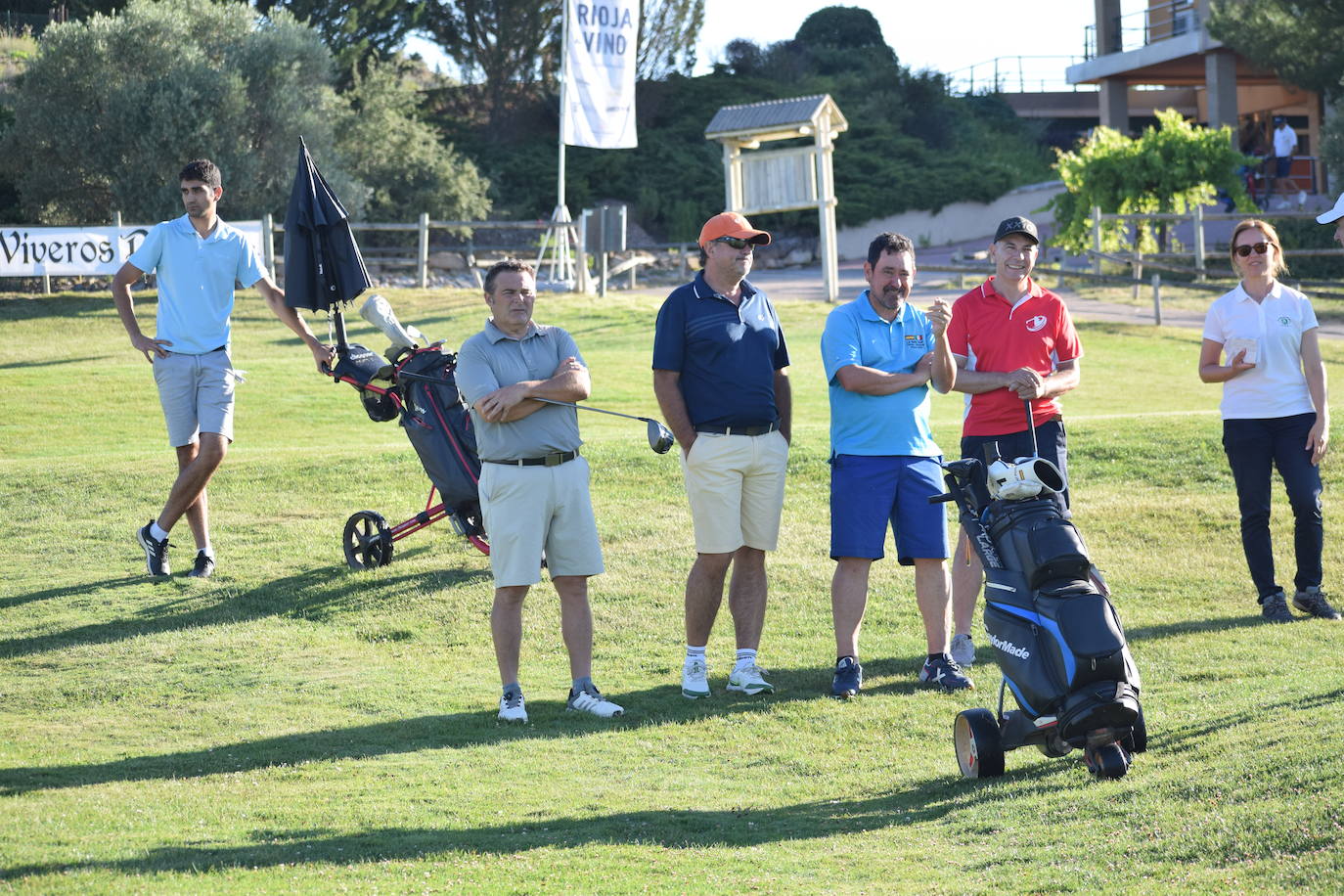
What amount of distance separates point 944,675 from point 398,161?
30065 millimetres

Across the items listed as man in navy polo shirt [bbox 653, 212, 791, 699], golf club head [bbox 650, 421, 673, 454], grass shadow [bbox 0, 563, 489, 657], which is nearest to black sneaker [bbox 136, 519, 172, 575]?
grass shadow [bbox 0, 563, 489, 657]

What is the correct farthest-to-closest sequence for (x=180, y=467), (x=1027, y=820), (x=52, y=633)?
(x=180, y=467)
(x=52, y=633)
(x=1027, y=820)

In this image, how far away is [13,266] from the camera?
23500 mm

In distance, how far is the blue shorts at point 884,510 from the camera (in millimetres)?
7105

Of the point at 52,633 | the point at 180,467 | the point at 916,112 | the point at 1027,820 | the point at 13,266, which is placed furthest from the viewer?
the point at 916,112

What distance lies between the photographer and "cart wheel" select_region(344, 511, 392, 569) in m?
9.52

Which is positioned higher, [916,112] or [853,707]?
[916,112]

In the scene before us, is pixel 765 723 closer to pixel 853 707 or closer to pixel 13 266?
pixel 853 707

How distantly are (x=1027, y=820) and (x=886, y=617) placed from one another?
3520 millimetres

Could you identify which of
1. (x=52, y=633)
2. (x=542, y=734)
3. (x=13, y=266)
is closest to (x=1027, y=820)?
Answer: (x=542, y=734)

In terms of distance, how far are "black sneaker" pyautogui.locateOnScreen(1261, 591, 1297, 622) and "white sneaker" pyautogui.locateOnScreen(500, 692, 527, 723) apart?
4013 millimetres

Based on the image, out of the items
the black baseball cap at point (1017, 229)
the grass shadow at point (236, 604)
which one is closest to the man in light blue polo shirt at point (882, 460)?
the black baseball cap at point (1017, 229)

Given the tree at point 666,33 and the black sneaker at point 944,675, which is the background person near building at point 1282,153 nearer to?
the tree at point 666,33

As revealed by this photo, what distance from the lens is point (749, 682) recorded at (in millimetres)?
7199
